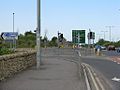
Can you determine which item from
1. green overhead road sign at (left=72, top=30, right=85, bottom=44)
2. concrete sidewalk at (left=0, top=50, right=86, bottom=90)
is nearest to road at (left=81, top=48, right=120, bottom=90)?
concrete sidewalk at (left=0, top=50, right=86, bottom=90)

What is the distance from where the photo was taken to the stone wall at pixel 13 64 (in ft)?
57.0

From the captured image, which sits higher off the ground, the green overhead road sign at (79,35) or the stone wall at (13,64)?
the green overhead road sign at (79,35)

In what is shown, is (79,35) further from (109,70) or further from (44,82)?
(44,82)

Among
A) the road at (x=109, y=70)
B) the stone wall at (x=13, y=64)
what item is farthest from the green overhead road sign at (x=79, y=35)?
the stone wall at (x=13, y=64)

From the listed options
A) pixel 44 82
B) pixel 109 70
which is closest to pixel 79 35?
pixel 109 70

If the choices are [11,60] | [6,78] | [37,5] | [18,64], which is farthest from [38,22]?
[6,78]

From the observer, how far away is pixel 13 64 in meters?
20.0

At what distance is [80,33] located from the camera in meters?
24.5

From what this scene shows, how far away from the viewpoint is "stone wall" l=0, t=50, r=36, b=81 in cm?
1738

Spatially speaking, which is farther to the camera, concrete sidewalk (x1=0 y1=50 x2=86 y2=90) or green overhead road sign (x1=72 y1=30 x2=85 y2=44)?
green overhead road sign (x1=72 y1=30 x2=85 y2=44)

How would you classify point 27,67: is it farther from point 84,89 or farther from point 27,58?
point 84,89

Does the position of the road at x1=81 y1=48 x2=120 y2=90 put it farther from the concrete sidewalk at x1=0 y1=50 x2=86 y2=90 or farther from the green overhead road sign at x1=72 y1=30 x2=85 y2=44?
the green overhead road sign at x1=72 y1=30 x2=85 y2=44

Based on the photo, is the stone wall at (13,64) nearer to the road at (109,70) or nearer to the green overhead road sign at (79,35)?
the green overhead road sign at (79,35)

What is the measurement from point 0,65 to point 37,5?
998 cm
